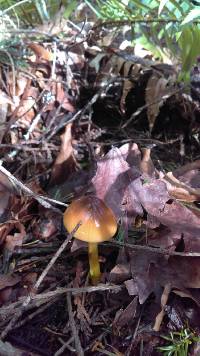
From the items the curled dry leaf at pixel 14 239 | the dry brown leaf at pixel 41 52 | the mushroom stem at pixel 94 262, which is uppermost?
the dry brown leaf at pixel 41 52

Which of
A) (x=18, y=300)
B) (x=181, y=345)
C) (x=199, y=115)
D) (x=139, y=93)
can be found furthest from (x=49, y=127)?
(x=181, y=345)

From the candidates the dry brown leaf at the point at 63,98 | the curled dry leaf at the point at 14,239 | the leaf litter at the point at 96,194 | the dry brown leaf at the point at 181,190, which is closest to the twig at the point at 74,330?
the leaf litter at the point at 96,194

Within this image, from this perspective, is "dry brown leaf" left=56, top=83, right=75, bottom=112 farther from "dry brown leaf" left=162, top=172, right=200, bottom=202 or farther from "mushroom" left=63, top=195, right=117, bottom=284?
"mushroom" left=63, top=195, right=117, bottom=284

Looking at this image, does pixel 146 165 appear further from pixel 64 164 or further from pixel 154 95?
pixel 154 95

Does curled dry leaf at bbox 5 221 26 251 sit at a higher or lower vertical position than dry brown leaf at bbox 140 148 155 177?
lower

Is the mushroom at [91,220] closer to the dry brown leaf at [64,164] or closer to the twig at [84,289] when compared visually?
the twig at [84,289]

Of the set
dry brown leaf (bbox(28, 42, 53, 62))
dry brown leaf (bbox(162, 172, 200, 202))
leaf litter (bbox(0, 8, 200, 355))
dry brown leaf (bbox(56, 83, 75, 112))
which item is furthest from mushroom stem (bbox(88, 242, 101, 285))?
dry brown leaf (bbox(28, 42, 53, 62))
